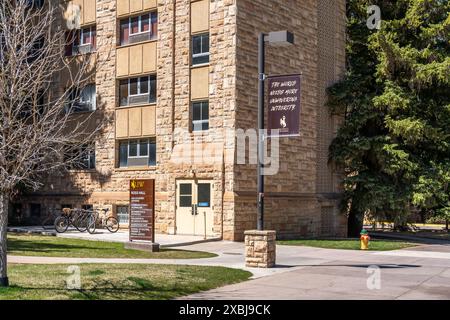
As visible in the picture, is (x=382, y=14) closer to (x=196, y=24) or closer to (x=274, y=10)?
(x=274, y=10)

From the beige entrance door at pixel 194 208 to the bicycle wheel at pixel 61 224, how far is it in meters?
5.28

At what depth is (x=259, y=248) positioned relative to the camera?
1595cm

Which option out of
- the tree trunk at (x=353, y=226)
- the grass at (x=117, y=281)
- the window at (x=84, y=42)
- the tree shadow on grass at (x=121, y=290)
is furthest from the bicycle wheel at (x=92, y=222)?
the tree shadow on grass at (x=121, y=290)

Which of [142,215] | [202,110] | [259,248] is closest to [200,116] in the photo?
[202,110]

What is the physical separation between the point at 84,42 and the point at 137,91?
17.2 feet

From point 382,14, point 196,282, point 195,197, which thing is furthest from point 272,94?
point 382,14

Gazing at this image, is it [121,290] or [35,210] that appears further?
[35,210]

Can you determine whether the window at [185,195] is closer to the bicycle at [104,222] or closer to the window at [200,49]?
the bicycle at [104,222]

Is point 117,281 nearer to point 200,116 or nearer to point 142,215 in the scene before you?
point 142,215

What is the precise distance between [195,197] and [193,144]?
242 cm

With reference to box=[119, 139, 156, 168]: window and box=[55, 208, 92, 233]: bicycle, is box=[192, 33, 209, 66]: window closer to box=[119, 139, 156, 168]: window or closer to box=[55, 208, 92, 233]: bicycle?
box=[119, 139, 156, 168]: window

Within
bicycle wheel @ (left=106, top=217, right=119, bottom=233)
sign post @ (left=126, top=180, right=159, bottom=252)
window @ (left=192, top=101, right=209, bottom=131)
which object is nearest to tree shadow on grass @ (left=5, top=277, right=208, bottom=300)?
sign post @ (left=126, top=180, right=159, bottom=252)

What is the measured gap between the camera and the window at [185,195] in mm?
26605
